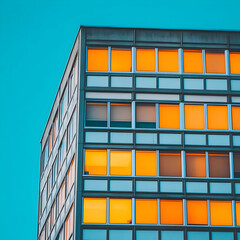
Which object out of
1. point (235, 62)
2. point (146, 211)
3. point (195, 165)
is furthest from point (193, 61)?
point (146, 211)

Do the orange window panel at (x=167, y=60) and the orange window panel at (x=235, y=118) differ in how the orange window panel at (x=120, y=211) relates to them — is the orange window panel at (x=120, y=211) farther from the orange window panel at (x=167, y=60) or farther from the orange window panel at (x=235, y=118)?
the orange window panel at (x=167, y=60)

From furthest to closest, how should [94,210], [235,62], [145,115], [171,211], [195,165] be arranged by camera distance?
[235,62] < [145,115] < [195,165] < [171,211] < [94,210]

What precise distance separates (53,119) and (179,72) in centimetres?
1431

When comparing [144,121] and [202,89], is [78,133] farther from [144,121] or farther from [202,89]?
[202,89]

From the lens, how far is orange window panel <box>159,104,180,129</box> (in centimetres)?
5900

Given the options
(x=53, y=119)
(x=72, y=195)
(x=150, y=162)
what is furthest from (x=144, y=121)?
(x=53, y=119)

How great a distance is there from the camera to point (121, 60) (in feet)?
197

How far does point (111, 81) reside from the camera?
59.5 metres

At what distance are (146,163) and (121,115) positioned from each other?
337 centimetres

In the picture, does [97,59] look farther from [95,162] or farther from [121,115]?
[95,162]

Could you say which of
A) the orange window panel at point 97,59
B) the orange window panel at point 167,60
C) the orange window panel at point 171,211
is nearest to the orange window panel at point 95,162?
the orange window panel at point 171,211

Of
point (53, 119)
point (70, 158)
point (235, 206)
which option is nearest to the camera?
point (235, 206)

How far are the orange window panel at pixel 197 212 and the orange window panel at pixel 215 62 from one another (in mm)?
8588

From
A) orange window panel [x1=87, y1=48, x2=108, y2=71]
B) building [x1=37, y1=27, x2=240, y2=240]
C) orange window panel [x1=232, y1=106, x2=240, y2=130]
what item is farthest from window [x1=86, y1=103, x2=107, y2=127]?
orange window panel [x1=232, y1=106, x2=240, y2=130]
